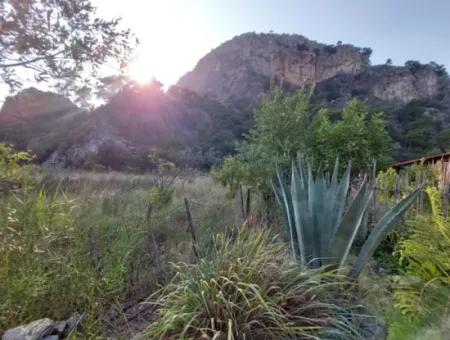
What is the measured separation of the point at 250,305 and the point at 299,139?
13.0 feet

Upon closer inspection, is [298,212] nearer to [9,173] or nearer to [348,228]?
[348,228]

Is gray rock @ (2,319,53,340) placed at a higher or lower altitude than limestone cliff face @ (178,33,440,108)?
lower

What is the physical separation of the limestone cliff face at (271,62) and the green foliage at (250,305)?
47.8 m

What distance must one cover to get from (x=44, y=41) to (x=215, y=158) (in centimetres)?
1643

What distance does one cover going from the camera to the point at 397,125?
23906 millimetres

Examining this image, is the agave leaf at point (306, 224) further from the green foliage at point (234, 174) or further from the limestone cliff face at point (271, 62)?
the limestone cliff face at point (271, 62)

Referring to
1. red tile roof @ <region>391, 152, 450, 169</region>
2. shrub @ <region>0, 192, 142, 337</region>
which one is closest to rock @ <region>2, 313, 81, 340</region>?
shrub @ <region>0, 192, 142, 337</region>

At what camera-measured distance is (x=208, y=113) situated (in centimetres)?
3122

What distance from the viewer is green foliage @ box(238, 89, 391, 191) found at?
524cm

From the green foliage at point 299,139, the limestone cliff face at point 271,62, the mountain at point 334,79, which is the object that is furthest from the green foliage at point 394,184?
the limestone cliff face at point 271,62

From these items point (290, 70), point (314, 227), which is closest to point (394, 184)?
point (314, 227)

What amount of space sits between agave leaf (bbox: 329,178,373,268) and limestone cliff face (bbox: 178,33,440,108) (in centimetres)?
3775

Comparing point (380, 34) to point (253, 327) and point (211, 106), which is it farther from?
point (211, 106)

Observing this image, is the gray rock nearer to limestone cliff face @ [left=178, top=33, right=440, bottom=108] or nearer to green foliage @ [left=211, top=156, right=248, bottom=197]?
green foliage @ [left=211, top=156, right=248, bottom=197]
